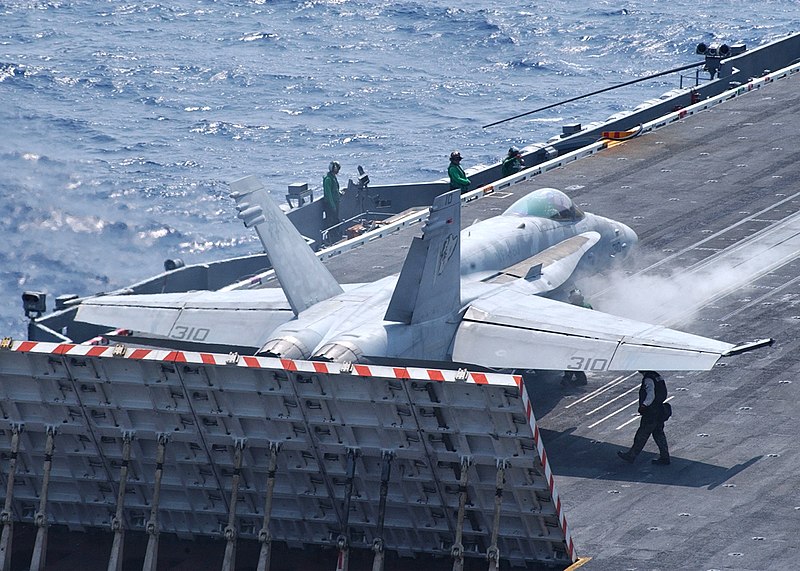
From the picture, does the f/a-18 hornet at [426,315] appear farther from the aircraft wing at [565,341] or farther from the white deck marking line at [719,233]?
the white deck marking line at [719,233]

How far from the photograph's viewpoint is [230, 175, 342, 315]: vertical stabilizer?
30906mm

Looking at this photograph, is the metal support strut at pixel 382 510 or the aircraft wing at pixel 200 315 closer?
the metal support strut at pixel 382 510

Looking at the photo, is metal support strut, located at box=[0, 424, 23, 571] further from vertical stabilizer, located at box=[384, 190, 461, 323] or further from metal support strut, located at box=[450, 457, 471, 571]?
vertical stabilizer, located at box=[384, 190, 461, 323]

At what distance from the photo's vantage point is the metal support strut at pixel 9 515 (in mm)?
25828

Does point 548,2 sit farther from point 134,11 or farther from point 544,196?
point 544,196

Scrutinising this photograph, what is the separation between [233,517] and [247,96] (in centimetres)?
7130

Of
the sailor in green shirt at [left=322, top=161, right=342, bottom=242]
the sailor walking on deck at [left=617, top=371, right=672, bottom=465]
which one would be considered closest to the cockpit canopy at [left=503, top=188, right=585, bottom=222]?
the sailor walking on deck at [left=617, top=371, right=672, bottom=465]

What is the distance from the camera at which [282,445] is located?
24.8 meters

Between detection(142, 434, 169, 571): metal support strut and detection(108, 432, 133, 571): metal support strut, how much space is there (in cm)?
47

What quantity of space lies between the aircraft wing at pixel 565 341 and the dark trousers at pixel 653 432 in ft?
3.32

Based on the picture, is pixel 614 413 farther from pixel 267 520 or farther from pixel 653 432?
pixel 267 520

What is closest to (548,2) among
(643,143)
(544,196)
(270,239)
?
(643,143)

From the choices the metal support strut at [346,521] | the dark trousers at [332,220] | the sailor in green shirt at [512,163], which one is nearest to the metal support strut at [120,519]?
the metal support strut at [346,521]

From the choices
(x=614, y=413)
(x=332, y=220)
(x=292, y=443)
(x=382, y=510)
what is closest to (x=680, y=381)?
(x=614, y=413)
